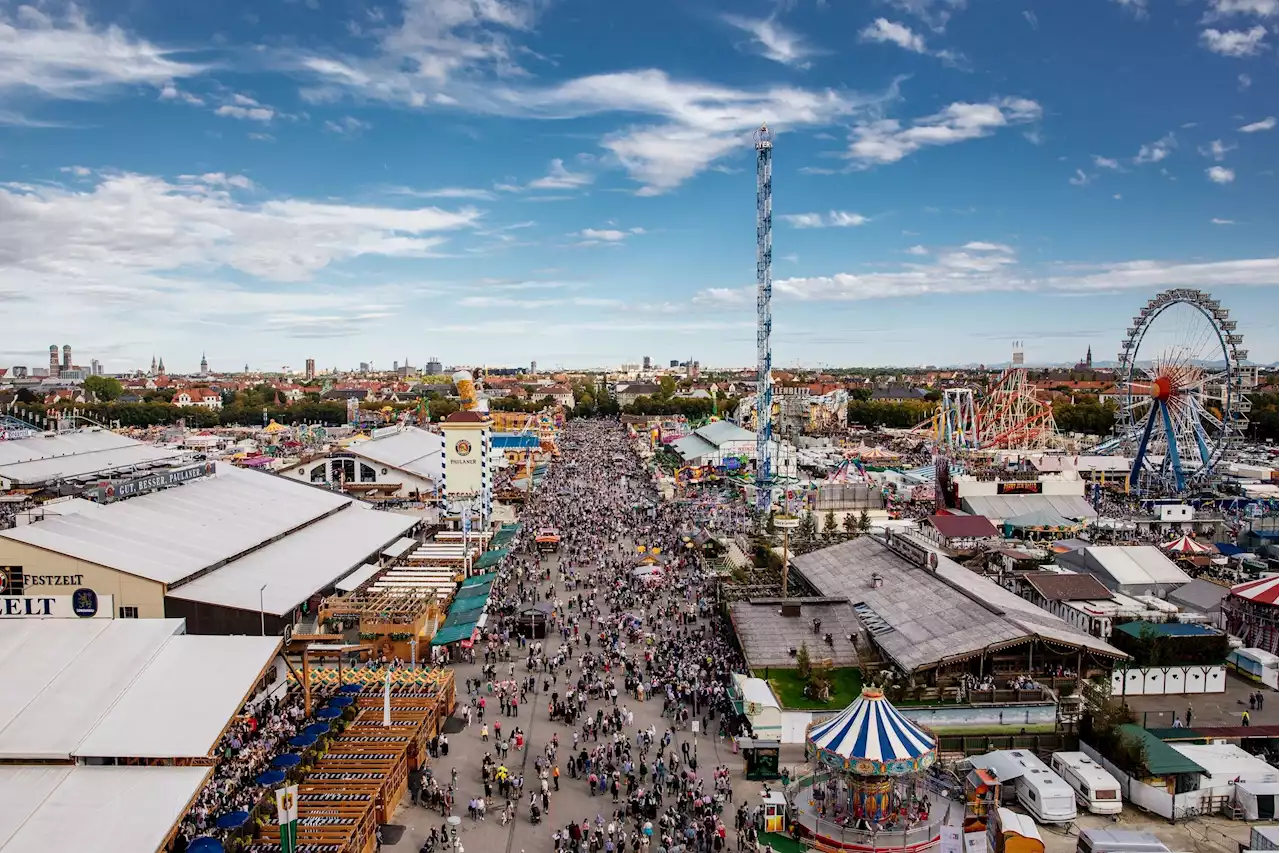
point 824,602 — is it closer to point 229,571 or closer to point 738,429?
point 229,571

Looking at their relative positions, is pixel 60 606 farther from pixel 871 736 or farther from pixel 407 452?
pixel 407 452

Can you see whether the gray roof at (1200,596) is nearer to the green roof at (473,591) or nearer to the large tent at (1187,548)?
the large tent at (1187,548)

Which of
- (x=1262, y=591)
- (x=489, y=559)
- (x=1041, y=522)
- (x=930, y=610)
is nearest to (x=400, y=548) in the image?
(x=489, y=559)

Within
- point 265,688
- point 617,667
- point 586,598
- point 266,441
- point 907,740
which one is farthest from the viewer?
point 266,441

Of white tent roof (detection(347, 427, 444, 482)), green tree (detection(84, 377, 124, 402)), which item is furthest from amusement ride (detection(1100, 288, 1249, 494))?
green tree (detection(84, 377, 124, 402))

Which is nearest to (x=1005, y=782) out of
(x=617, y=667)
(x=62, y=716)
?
(x=617, y=667)

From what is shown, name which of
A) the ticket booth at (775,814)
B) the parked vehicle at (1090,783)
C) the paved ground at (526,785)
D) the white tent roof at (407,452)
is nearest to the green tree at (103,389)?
the white tent roof at (407,452)
